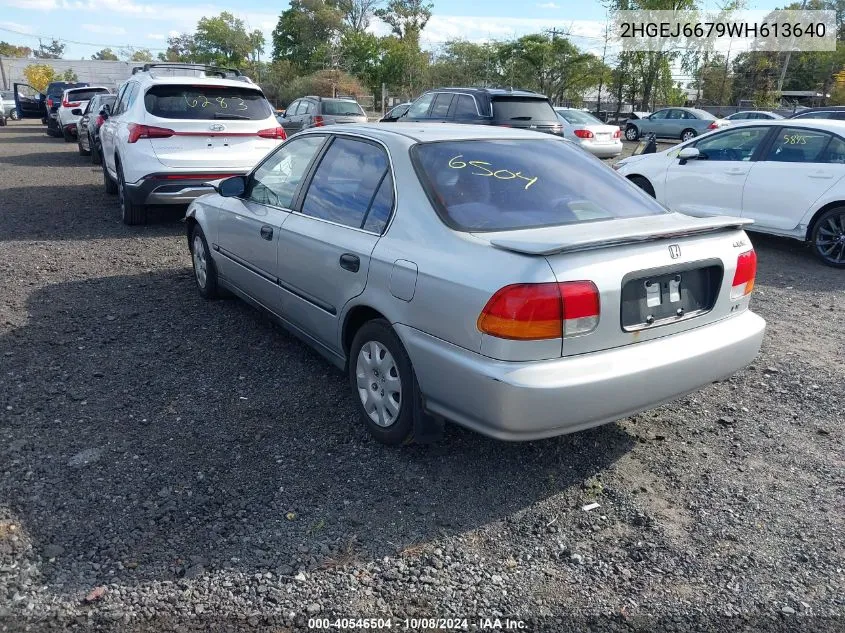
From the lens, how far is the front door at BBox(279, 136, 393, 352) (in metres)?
3.69

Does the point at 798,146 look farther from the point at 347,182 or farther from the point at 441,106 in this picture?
the point at 441,106

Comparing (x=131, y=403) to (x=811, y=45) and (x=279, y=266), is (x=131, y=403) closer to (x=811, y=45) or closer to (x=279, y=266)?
(x=279, y=266)

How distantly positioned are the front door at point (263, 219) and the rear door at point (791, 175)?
580cm

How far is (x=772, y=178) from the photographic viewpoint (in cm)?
802

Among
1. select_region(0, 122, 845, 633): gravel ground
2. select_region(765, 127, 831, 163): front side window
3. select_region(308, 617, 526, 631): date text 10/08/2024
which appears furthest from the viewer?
select_region(765, 127, 831, 163): front side window

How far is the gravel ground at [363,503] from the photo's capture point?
104 inches

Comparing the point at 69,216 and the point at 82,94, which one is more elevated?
the point at 82,94

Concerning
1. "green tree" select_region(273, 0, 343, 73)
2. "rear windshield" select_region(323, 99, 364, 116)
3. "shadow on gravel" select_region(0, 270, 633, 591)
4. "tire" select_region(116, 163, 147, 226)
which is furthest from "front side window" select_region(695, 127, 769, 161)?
"green tree" select_region(273, 0, 343, 73)

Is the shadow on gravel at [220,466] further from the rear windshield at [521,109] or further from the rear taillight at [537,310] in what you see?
the rear windshield at [521,109]

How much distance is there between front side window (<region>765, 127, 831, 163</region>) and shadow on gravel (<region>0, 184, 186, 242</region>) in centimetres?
728

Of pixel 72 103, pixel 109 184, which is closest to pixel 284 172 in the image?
pixel 109 184

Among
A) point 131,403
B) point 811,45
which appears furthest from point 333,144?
point 811,45

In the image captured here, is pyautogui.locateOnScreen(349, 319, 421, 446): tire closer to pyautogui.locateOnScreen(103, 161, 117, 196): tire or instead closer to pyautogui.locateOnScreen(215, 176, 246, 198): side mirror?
pyautogui.locateOnScreen(215, 176, 246, 198): side mirror

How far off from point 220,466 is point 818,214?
7.08 m
